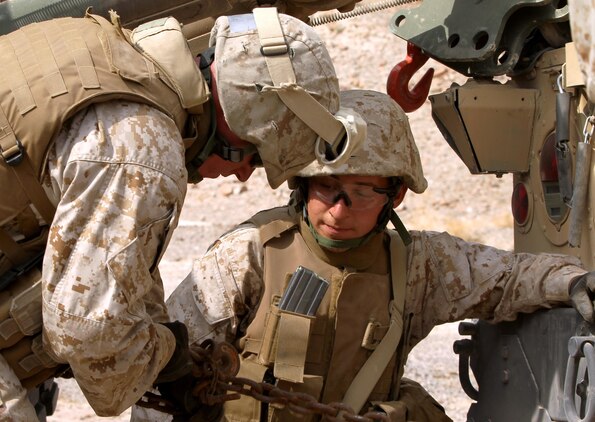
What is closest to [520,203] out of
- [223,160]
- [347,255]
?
[347,255]

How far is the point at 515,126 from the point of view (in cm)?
457

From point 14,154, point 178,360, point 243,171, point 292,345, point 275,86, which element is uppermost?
point 14,154

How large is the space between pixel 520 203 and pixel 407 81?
73 centimetres

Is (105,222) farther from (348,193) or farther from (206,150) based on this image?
(348,193)

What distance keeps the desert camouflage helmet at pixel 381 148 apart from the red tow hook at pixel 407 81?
595 millimetres

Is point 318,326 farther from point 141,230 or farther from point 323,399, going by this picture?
point 141,230

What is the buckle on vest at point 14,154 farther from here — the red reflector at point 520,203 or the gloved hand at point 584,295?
the red reflector at point 520,203

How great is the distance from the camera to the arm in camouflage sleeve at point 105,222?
2.77 m

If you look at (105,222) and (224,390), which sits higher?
(105,222)

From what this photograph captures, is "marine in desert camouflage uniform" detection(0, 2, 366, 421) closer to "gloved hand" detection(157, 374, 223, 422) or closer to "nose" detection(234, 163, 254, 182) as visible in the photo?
"nose" detection(234, 163, 254, 182)

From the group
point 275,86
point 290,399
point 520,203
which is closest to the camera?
point 275,86

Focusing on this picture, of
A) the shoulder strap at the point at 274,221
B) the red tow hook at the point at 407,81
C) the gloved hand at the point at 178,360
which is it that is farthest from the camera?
the red tow hook at the point at 407,81

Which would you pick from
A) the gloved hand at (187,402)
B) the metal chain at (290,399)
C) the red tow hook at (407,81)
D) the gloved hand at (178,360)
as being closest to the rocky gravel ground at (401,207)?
the red tow hook at (407,81)

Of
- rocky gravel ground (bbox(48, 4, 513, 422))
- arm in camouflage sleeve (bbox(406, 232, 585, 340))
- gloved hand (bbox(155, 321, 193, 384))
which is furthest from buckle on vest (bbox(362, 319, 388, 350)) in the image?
rocky gravel ground (bbox(48, 4, 513, 422))
